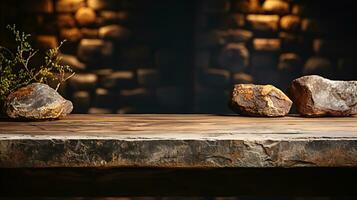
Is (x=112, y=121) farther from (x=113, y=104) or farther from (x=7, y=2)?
(x=7, y=2)

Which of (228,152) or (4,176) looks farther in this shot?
(4,176)

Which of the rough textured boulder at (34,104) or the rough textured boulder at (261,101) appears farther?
the rough textured boulder at (261,101)

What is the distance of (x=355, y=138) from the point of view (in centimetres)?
174

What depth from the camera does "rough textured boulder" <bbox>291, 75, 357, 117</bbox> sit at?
2.48 m

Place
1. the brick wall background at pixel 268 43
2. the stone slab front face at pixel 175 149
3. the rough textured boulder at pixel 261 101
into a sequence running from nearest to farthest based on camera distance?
the stone slab front face at pixel 175 149
the rough textured boulder at pixel 261 101
the brick wall background at pixel 268 43

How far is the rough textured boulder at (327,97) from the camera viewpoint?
8.13 feet

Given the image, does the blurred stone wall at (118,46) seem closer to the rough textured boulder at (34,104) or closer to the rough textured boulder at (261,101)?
the rough textured boulder at (261,101)

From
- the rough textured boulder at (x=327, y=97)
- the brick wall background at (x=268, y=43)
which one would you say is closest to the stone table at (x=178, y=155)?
the rough textured boulder at (x=327, y=97)

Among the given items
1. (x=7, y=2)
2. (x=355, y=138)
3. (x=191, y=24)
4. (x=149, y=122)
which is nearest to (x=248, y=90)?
(x=149, y=122)

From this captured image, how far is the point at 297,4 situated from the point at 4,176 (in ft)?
8.89

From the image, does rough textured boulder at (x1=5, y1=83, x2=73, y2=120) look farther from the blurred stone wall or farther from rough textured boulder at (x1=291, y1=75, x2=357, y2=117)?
the blurred stone wall

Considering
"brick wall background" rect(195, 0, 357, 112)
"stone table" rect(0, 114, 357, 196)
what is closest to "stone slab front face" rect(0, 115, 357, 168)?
"stone table" rect(0, 114, 357, 196)

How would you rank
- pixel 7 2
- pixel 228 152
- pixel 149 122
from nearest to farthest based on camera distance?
pixel 228 152, pixel 149 122, pixel 7 2

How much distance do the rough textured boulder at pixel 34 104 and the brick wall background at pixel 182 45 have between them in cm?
160
